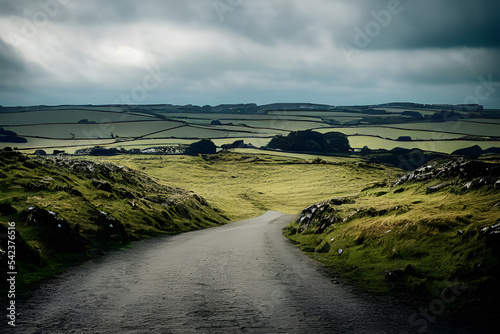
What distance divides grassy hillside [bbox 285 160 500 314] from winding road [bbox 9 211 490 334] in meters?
2.09

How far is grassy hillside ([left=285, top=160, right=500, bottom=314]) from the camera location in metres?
15.8

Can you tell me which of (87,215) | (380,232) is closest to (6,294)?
(87,215)

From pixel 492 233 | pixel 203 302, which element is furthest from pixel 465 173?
pixel 203 302

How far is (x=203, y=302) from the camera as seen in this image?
1585 centimetres

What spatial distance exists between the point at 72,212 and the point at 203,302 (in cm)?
1914

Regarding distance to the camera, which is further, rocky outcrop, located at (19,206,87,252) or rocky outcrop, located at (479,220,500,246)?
rocky outcrop, located at (19,206,87,252)

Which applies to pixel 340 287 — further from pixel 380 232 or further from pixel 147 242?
pixel 147 242

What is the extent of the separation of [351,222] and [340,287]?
40.9 ft

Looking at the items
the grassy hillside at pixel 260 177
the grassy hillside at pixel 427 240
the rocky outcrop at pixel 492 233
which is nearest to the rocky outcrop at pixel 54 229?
the grassy hillside at pixel 427 240

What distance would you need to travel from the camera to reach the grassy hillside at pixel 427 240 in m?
15.8

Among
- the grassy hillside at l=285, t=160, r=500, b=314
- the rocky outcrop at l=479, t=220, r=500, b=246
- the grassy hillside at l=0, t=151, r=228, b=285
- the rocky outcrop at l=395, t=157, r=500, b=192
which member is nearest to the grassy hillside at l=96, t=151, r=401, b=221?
the grassy hillside at l=0, t=151, r=228, b=285

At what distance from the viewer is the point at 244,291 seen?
1756 centimetres

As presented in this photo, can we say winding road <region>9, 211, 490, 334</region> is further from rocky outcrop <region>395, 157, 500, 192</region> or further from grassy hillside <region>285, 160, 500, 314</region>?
rocky outcrop <region>395, 157, 500, 192</region>

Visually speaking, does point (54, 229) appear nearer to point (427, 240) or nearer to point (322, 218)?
point (322, 218)
